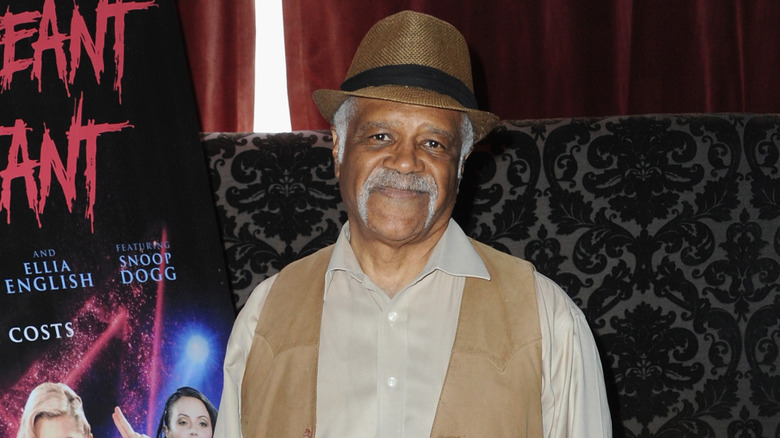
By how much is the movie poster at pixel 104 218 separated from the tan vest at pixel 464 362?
1.67ft

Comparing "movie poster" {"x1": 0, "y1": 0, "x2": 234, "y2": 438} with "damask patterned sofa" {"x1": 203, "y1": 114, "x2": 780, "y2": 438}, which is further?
"damask patterned sofa" {"x1": 203, "y1": 114, "x2": 780, "y2": 438}

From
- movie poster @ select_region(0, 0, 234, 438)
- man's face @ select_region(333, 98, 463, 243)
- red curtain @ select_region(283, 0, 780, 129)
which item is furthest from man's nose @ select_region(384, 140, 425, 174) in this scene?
red curtain @ select_region(283, 0, 780, 129)

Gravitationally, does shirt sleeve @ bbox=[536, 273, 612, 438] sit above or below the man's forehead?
below

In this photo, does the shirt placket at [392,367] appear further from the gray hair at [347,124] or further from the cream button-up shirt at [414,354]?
the gray hair at [347,124]

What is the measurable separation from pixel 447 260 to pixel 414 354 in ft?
0.57

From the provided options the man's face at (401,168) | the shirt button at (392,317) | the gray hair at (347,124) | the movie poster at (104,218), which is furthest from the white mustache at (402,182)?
the movie poster at (104,218)

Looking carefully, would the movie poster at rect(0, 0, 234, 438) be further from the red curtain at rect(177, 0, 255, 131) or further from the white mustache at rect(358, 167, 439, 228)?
the white mustache at rect(358, 167, 439, 228)

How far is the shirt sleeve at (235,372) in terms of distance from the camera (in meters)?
1.54

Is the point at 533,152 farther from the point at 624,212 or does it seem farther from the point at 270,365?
the point at 270,365

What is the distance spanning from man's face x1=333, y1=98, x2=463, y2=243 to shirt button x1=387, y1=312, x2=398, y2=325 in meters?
0.12

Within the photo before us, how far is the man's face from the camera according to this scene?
142 centimetres

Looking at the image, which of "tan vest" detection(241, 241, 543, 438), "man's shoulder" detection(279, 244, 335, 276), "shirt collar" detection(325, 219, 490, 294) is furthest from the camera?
"man's shoulder" detection(279, 244, 335, 276)

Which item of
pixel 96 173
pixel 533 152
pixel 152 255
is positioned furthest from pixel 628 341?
pixel 96 173

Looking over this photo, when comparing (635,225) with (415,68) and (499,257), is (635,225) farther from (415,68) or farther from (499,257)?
(415,68)
